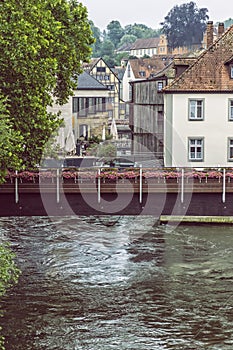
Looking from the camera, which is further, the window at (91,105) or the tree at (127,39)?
the tree at (127,39)

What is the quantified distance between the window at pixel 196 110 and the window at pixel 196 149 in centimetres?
125

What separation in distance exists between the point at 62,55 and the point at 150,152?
65.2ft

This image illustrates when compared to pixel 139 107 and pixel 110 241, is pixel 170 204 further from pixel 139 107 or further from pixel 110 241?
pixel 139 107

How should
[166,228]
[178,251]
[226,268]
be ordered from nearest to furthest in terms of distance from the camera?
[226,268], [178,251], [166,228]

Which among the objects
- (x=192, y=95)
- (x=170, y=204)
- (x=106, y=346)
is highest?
(x=192, y=95)

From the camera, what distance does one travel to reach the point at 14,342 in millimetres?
20234

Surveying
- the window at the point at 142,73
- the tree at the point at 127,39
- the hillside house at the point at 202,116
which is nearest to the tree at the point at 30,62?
the hillside house at the point at 202,116

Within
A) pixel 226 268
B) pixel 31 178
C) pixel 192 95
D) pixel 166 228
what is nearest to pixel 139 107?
pixel 192 95

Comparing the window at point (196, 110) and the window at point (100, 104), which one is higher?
the window at point (100, 104)

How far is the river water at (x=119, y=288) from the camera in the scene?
20922 millimetres

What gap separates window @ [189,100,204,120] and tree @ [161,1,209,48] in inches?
3321

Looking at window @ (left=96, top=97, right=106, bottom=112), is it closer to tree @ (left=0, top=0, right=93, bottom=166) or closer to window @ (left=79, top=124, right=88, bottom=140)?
window @ (left=79, top=124, right=88, bottom=140)

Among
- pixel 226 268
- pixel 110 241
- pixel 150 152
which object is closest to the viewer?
pixel 226 268

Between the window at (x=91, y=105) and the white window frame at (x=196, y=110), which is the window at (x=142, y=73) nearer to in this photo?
the window at (x=91, y=105)
